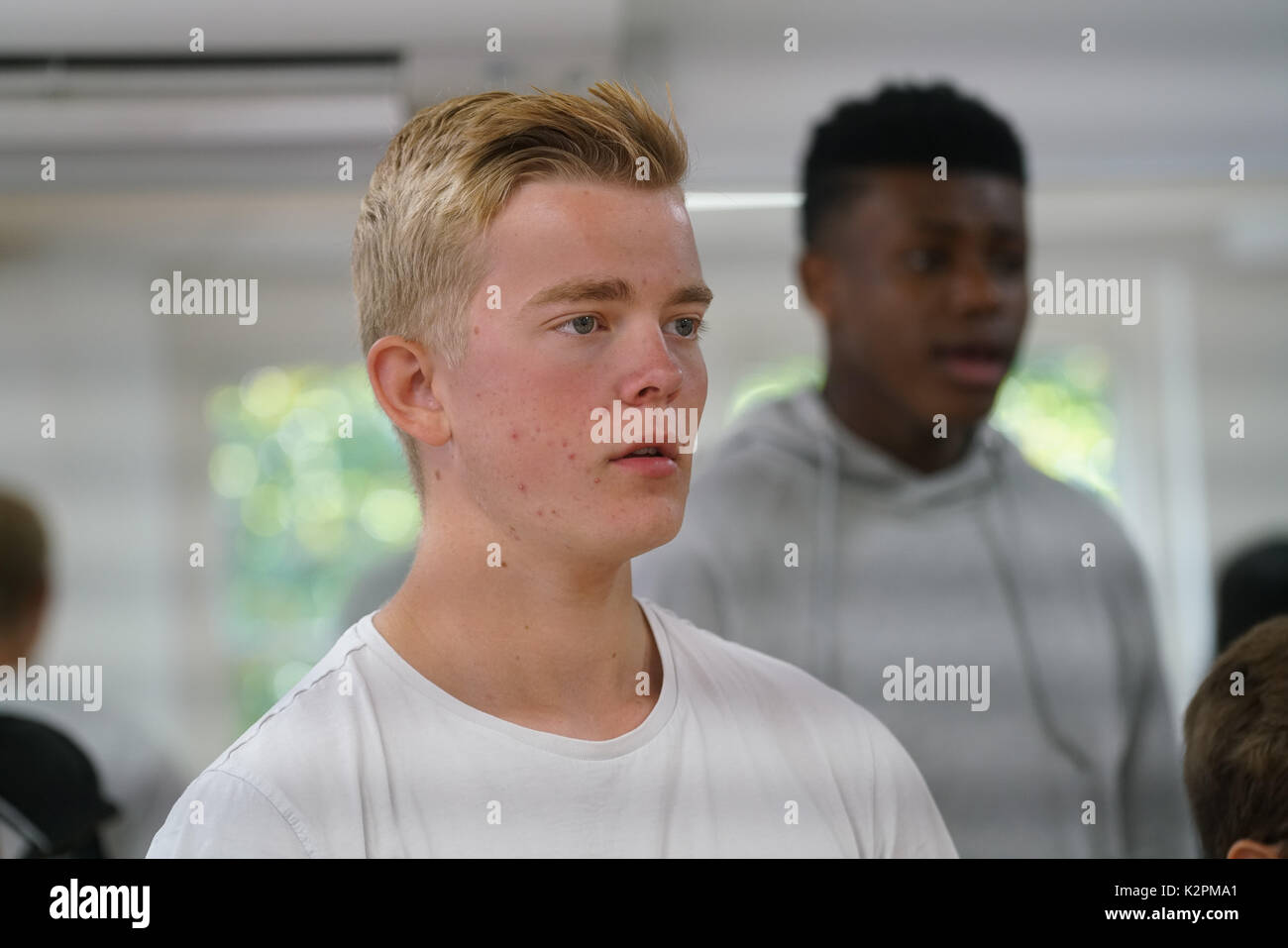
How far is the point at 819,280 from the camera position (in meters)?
1.78

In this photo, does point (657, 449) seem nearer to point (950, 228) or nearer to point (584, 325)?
point (584, 325)

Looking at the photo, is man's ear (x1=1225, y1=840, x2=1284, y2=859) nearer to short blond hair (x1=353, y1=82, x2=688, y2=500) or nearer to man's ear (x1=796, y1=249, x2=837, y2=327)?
man's ear (x1=796, y1=249, x2=837, y2=327)

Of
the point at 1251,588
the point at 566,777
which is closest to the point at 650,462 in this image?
the point at 566,777

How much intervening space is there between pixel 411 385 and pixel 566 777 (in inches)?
22.9

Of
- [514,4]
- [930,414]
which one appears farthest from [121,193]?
[930,414]

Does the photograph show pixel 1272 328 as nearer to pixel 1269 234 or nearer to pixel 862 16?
pixel 1269 234

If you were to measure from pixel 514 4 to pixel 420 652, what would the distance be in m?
0.96

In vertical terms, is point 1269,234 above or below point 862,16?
below

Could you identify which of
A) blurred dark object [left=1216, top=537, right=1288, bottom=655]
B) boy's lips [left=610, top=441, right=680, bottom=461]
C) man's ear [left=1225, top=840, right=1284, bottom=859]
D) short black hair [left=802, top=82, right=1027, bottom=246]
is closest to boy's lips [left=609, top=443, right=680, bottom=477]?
boy's lips [left=610, top=441, right=680, bottom=461]

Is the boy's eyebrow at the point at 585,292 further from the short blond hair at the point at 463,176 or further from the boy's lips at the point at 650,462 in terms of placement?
the boy's lips at the point at 650,462

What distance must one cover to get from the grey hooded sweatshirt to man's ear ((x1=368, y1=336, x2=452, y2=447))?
0.40 m

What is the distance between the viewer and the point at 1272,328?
1863 millimetres

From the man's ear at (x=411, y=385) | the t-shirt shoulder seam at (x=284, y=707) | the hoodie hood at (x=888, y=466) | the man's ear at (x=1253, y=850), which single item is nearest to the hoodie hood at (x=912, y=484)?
the hoodie hood at (x=888, y=466)

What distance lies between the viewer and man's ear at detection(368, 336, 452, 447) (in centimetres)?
162
